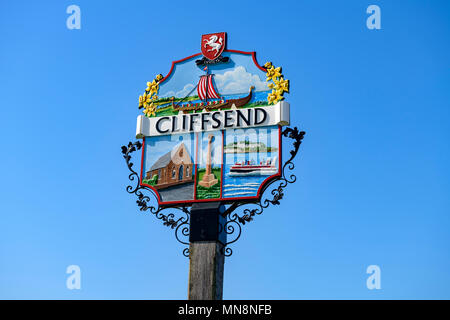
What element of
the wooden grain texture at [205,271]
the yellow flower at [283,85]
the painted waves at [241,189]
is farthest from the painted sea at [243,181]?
the yellow flower at [283,85]

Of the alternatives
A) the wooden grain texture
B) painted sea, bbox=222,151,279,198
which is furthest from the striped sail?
the wooden grain texture

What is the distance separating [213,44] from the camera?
1170cm

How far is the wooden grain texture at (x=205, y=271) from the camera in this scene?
10.0 meters

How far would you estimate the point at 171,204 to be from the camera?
428 inches

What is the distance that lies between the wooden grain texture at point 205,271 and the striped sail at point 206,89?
8.65ft

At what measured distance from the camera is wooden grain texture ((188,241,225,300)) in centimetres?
1005

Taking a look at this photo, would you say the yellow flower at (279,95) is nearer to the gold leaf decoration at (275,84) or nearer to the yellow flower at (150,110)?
the gold leaf decoration at (275,84)
